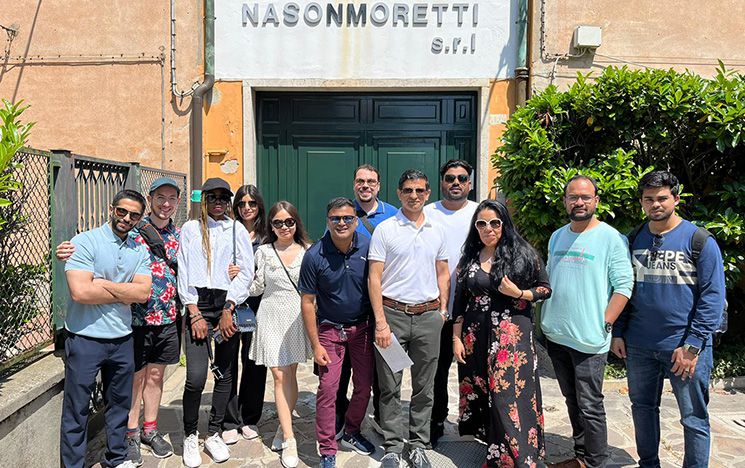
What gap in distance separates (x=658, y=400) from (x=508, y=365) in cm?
96

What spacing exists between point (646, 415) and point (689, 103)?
10.3 ft

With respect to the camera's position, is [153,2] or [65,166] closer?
[65,166]

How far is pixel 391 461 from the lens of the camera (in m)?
3.44

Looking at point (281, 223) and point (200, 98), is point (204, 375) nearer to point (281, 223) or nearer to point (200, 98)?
point (281, 223)

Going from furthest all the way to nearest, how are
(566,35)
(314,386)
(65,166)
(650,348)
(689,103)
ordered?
(566,35) < (314,386) < (689,103) < (65,166) < (650,348)

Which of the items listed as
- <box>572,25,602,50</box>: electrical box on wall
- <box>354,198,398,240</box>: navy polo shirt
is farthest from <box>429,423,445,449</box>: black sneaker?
<box>572,25,602,50</box>: electrical box on wall

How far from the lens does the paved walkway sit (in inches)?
145

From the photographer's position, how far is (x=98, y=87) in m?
6.93

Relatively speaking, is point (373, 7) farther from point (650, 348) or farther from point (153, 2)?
point (650, 348)

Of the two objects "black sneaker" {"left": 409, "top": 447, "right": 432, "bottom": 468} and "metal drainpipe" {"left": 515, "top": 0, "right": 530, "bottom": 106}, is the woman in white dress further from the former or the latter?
"metal drainpipe" {"left": 515, "top": 0, "right": 530, "bottom": 106}

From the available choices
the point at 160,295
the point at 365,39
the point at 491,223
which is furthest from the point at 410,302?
the point at 365,39

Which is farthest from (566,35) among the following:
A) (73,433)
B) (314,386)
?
(73,433)

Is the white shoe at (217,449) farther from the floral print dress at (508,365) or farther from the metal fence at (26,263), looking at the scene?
the floral print dress at (508,365)

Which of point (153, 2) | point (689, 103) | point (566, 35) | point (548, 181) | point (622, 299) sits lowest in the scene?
point (622, 299)
